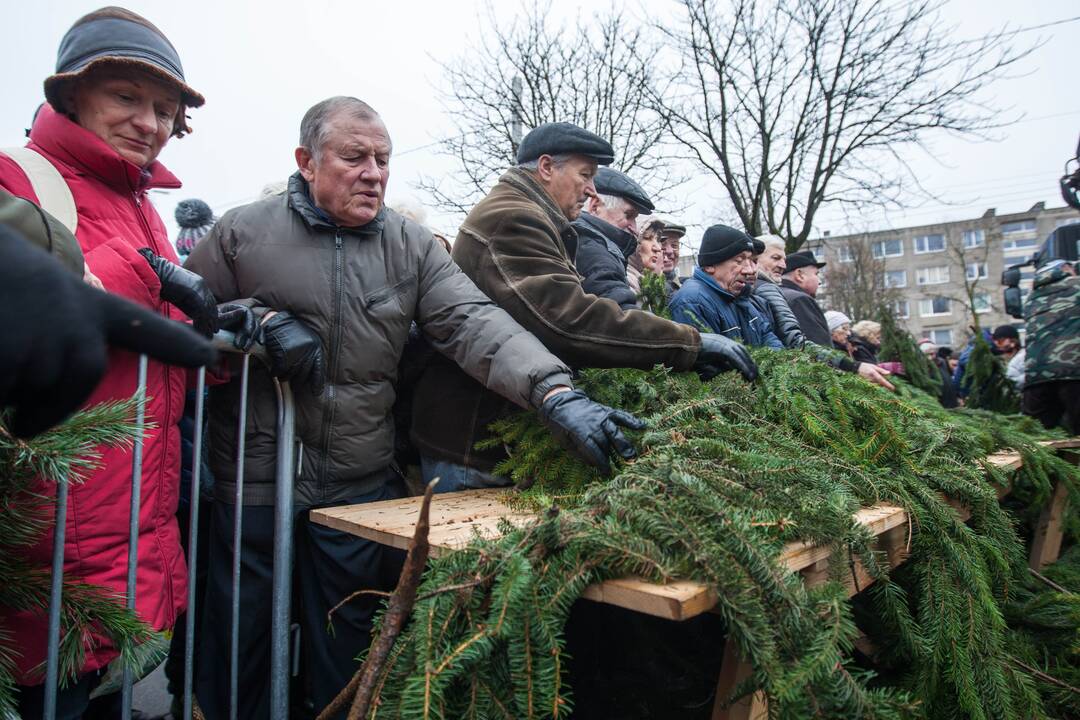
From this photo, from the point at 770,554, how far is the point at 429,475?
1404 mm

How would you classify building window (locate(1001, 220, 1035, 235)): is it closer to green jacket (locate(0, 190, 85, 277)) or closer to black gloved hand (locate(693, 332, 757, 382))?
black gloved hand (locate(693, 332, 757, 382))

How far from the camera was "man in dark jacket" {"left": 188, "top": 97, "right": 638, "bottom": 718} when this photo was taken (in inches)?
83.7

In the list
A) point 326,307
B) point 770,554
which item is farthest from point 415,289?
point 770,554

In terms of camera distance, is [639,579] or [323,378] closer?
[639,579]

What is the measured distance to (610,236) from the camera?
3.74 metres

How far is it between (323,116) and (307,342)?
31.4 inches

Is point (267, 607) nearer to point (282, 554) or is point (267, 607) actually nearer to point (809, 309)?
point (282, 554)

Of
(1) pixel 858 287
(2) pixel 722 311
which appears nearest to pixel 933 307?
(1) pixel 858 287

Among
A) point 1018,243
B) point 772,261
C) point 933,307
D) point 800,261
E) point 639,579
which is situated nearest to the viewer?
point 639,579

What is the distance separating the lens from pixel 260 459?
2.13m

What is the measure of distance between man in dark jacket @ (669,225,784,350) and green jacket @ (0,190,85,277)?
10.5ft

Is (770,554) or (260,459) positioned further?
(260,459)

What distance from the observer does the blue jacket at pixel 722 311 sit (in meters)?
4.03

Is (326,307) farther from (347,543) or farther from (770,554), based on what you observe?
(770,554)
